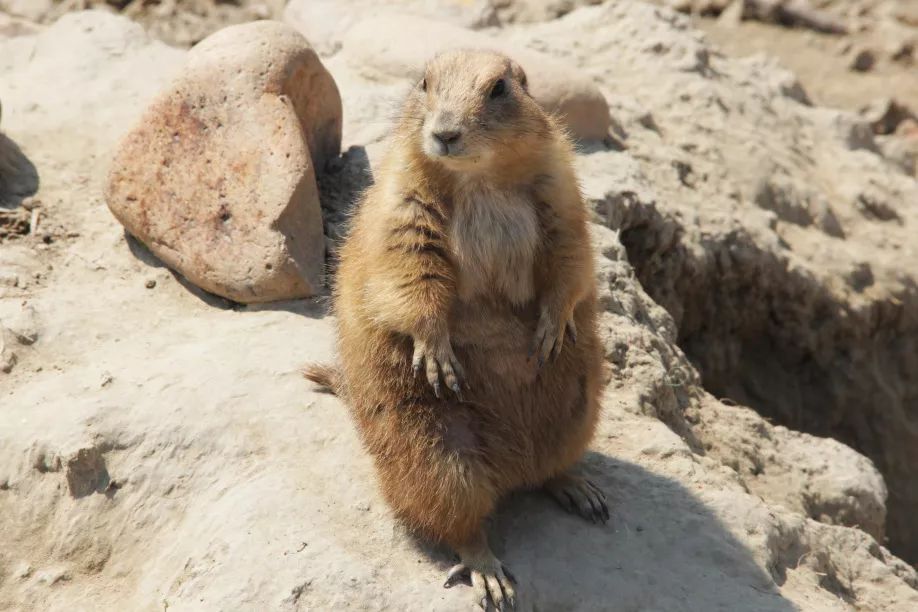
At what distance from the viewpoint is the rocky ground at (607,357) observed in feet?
13.1

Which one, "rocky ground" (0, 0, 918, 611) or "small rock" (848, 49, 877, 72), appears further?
"small rock" (848, 49, 877, 72)

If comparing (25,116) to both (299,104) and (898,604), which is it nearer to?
(299,104)

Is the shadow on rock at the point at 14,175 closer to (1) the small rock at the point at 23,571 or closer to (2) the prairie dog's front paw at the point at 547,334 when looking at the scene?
(1) the small rock at the point at 23,571

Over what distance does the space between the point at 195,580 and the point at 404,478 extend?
79 centimetres

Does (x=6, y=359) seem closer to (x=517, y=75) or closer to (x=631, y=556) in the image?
(x=517, y=75)

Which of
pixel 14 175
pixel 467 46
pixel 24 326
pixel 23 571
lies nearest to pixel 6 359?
pixel 24 326

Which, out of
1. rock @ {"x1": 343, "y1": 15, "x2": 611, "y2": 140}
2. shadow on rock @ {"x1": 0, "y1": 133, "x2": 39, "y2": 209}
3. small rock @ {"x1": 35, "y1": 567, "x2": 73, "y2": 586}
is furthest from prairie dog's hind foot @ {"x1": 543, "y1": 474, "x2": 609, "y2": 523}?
shadow on rock @ {"x1": 0, "y1": 133, "x2": 39, "y2": 209}

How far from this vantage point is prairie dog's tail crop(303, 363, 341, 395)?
14.7 feet

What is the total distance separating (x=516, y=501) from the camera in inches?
171

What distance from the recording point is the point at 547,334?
13.1 ft

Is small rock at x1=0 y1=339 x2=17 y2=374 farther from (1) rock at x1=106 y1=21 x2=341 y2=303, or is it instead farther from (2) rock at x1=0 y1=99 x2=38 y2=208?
(2) rock at x1=0 y1=99 x2=38 y2=208

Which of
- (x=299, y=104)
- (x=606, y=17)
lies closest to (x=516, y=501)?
(x=299, y=104)

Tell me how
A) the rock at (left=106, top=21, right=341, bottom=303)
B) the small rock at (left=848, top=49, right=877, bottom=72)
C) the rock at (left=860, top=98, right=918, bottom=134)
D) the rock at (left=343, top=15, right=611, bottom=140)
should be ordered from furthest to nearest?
the small rock at (left=848, top=49, right=877, bottom=72) → the rock at (left=860, top=98, right=918, bottom=134) → the rock at (left=343, top=15, right=611, bottom=140) → the rock at (left=106, top=21, right=341, bottom=303)

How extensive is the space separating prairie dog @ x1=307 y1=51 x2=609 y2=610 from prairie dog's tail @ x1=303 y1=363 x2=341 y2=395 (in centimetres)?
31
